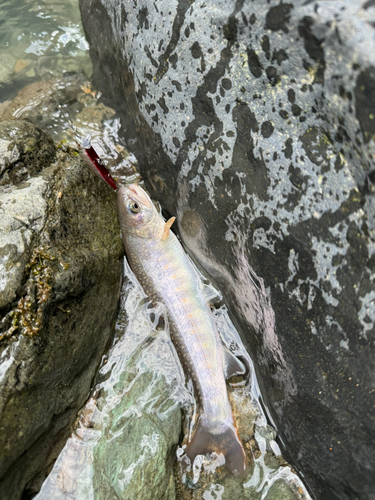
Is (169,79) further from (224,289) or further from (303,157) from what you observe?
(224,289)

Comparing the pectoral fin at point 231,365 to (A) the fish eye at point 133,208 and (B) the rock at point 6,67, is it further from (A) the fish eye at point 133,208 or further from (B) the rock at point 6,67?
(B) the rock at point 6,67

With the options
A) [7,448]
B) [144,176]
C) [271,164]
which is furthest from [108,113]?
[7,448]

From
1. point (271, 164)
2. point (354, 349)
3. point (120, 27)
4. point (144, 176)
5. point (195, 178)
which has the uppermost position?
point (120, 27)

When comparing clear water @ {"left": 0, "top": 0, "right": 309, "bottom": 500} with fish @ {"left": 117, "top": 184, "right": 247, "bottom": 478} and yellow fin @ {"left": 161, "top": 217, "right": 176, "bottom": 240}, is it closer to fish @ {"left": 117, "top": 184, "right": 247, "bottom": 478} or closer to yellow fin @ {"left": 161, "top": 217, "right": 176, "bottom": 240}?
fish @ {"left": 117, "top": 184, "right": 247, "bottom": 478}

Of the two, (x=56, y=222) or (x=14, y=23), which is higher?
(x=14, y=23)

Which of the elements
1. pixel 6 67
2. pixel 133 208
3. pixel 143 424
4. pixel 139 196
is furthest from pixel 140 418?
pixel 6 67

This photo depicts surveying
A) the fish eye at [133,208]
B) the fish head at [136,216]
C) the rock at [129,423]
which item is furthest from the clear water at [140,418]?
the fish eye at [133,208]

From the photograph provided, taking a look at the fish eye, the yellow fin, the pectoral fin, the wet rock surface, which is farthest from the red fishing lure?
the pectoral fin
